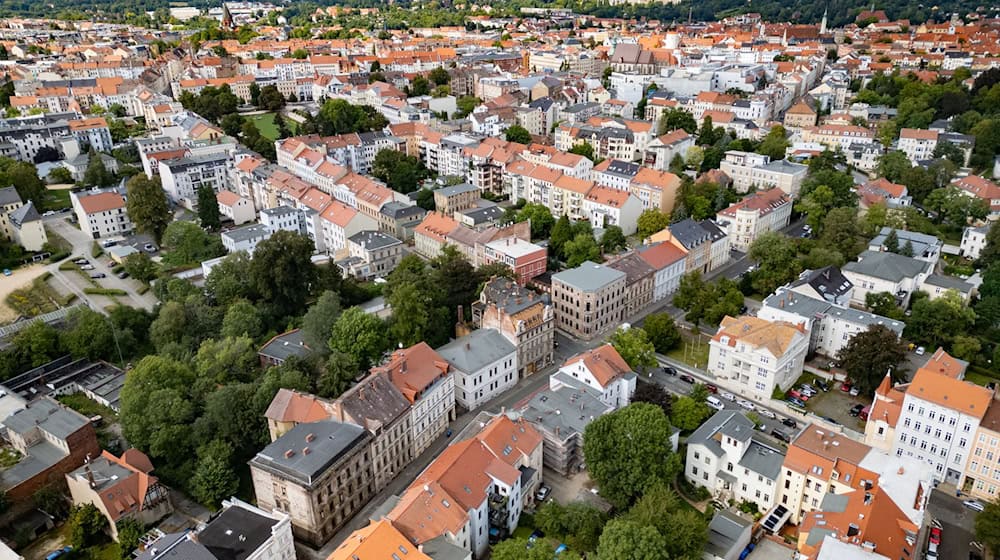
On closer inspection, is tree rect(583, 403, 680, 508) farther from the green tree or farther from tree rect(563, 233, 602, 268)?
tree rect(563, 233, 602, 268)

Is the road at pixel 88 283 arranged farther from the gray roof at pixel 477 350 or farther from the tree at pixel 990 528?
the tree at pixel 990 528

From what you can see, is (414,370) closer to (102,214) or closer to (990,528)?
(990,528)

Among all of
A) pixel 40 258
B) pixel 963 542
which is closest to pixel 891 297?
pixel 963 542

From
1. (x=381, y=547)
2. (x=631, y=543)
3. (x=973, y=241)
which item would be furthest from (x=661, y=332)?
(x=973, y=241)

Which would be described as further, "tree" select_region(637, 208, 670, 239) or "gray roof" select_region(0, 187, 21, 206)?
"gray roof" select_region(0, 187, 21, 206)

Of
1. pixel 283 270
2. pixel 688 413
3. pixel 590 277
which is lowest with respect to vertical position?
pixel 688 413

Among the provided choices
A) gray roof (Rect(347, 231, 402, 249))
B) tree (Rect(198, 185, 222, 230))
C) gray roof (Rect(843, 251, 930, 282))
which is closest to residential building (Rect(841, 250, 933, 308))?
gray roof (Rect(843, 251, 930, 282))
